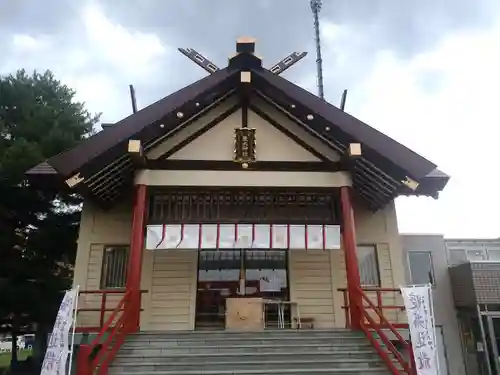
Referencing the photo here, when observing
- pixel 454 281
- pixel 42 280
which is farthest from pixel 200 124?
pixel 454 281

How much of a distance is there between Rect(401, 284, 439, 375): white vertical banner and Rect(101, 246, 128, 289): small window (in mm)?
6392

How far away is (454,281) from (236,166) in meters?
8.18

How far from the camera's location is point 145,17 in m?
13.7

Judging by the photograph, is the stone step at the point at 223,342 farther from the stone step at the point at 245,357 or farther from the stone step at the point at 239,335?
the stone step at the point at 245,357

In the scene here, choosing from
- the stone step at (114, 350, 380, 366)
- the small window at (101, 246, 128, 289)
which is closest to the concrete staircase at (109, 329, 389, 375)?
the stone step at (114, 350, 380, 366)

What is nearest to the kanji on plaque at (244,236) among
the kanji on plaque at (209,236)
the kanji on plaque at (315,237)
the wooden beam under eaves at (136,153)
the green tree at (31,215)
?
the kanji on plaque at (209,236)

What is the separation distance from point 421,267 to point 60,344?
34.9 feet

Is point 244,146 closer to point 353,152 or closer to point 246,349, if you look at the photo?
point 353,152

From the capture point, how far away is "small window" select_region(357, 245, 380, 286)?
10008 mm

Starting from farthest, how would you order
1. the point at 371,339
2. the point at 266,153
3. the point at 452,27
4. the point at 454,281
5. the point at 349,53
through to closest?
the point at 349,53, the point at 454,281, the point at 452,27, the point at 266,153, the point at 371,339

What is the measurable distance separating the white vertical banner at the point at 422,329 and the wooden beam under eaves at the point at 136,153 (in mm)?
5569

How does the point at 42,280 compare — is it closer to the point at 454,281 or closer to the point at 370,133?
the point at 370,133

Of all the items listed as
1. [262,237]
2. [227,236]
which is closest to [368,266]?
[262,237]

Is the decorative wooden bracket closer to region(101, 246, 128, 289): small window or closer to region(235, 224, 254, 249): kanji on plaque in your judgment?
region(101, 246, 128, 289): small window
